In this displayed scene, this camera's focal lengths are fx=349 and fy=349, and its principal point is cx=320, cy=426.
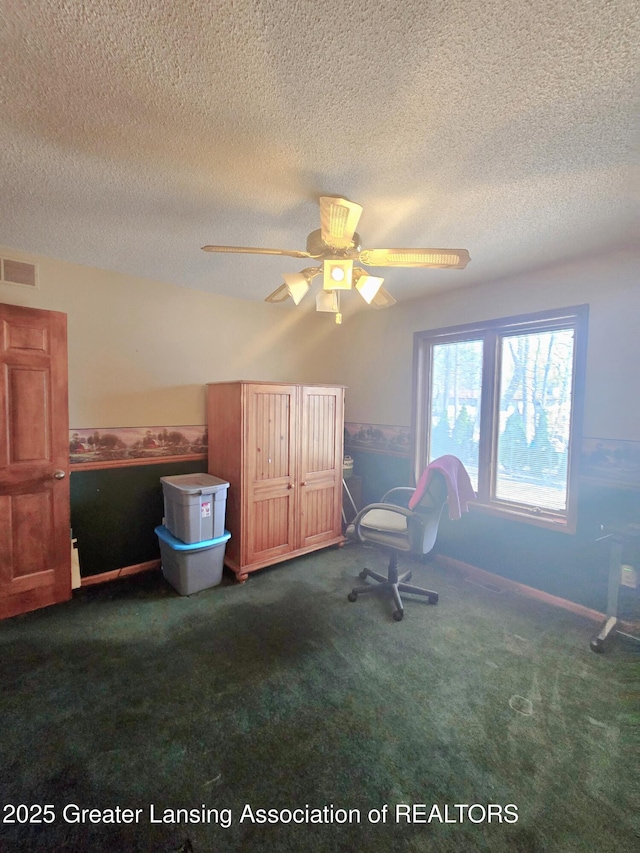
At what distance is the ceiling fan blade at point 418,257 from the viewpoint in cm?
167

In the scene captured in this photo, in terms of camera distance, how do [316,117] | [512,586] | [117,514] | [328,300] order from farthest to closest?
[117,514], [512,586], [328,300], [316,117]

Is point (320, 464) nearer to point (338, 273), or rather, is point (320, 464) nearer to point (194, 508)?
point (194, 508)

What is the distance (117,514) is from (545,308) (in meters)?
3.88

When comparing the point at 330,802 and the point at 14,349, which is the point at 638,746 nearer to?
the point at 330,802

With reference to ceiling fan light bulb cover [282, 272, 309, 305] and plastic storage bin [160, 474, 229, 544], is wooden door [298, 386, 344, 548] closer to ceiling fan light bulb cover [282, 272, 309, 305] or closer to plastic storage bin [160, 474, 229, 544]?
plastic storage bin [160, 474, 229, 544]

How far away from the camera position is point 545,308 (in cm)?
272

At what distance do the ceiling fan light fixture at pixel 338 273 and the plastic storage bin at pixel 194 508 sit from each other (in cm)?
183

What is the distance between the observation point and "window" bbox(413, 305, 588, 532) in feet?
8.76

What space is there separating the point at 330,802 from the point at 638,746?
4.61ft

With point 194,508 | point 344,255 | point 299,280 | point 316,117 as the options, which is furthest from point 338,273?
point 194,508

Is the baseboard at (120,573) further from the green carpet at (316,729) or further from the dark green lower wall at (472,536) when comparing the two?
the green carpet at (316,729)

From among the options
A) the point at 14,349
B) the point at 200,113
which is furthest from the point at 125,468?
the point at 200,113

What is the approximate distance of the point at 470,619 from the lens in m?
2.47

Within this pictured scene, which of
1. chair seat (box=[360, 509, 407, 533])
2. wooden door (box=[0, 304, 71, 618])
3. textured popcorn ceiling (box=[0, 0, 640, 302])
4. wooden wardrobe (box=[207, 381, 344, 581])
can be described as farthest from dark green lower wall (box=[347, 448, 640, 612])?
wooden door (box=[0, 304, 71, 618])
